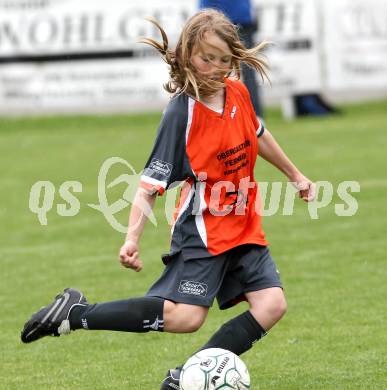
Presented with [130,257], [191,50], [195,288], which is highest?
[191,50]

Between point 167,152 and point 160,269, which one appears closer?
point 167,152

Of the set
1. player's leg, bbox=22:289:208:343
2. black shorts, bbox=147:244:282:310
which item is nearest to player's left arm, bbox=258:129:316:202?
black shorts, bbox=147:244:282:310

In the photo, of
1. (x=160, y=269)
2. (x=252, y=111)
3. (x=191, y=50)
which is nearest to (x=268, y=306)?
(x=252, y=111)

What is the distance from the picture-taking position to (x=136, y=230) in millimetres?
4281

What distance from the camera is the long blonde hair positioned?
14.3 feet

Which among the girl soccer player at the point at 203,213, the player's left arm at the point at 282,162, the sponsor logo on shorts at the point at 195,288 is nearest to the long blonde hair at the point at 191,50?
the girl soccer player at the point at 203,213

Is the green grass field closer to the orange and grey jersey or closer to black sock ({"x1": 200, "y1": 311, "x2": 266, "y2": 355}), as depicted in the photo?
black sock ({"x1": 200, "y1": 311, "x2": 266, "y2": 355})

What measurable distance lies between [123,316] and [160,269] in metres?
2.82

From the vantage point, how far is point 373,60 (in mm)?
15797

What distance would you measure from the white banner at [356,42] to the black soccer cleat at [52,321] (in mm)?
11803

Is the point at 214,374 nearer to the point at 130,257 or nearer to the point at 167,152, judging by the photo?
the point at 130,257

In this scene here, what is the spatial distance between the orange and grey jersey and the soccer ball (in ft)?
1.38

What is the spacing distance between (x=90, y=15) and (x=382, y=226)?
8816 mm

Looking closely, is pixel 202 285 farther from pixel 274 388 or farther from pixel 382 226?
pixel 382 226
